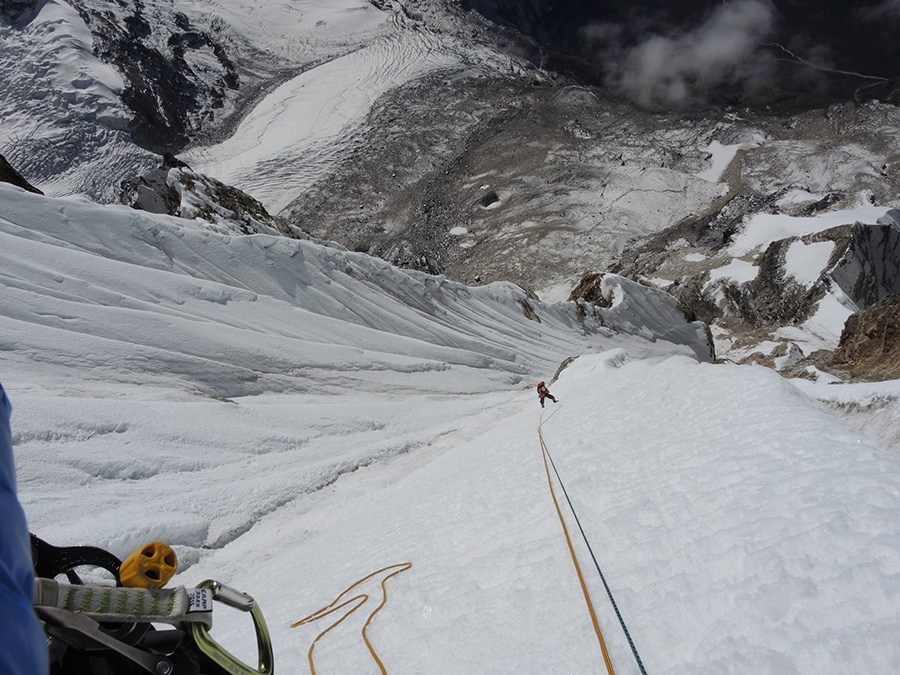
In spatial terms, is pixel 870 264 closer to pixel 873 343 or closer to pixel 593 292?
pixel 593 292

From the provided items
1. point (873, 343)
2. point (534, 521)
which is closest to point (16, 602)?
point (534, 521)

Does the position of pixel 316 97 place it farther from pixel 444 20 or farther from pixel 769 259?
pixel 769 259

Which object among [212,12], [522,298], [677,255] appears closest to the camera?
[522,298]

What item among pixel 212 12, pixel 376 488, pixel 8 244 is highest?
pixel 212 12

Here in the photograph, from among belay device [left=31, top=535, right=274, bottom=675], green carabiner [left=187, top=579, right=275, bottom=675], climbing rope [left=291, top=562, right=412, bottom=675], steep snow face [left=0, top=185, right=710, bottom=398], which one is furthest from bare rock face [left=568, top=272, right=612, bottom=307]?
belay device [left=31, top=535, right=274, bottom=675]

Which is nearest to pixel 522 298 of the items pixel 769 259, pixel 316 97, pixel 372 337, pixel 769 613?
pixel 372 337

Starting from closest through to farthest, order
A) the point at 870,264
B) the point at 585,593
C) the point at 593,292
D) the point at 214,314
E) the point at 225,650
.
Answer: the point at 225,650
the point at 585,593
the point at 214,314
the point at 870,264
the point at 593,292
